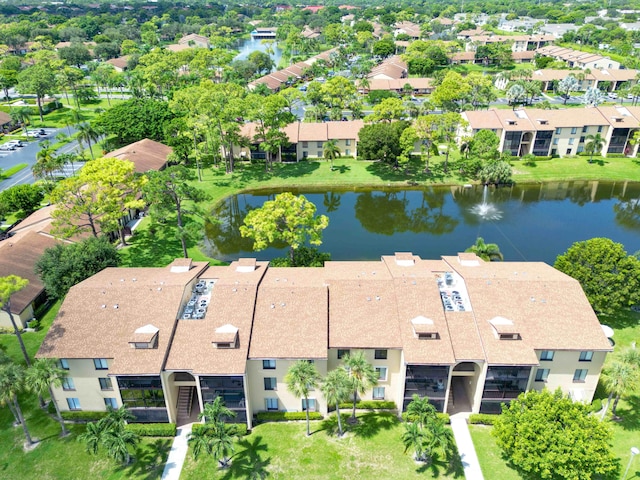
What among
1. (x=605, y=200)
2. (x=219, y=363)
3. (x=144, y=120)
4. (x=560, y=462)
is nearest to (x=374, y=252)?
(x=219, y=363)

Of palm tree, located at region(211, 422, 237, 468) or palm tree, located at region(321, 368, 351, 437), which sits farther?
palm tree, located at region(321, 368, 351, 437)

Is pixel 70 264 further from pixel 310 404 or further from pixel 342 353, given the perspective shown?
pixel 342 353

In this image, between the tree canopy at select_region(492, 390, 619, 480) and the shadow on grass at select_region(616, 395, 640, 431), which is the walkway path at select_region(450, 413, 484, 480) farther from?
the shadow on grass at select_region(616, 395, 640, 431)

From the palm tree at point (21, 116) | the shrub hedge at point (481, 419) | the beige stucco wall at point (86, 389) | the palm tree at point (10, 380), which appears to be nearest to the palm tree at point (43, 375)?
the palm tree at point (10, 380)

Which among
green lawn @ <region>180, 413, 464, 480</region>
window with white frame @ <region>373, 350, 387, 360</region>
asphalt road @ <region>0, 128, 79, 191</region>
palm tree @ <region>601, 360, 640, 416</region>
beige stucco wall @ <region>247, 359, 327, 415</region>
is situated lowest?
green lawn @ <region>180, 413, 464, 480</region>

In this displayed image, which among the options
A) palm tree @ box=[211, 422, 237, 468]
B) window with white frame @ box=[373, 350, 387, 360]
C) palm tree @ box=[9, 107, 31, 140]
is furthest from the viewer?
palm tree @ box=[9, 107, 31, 140]

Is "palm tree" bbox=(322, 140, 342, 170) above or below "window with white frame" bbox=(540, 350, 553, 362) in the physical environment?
below

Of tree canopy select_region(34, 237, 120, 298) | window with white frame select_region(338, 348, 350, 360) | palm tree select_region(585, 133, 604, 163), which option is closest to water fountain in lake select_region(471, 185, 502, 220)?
palm tree select_region(585, 133, 604, 163)

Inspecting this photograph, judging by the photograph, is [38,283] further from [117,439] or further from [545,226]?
[545,226]
